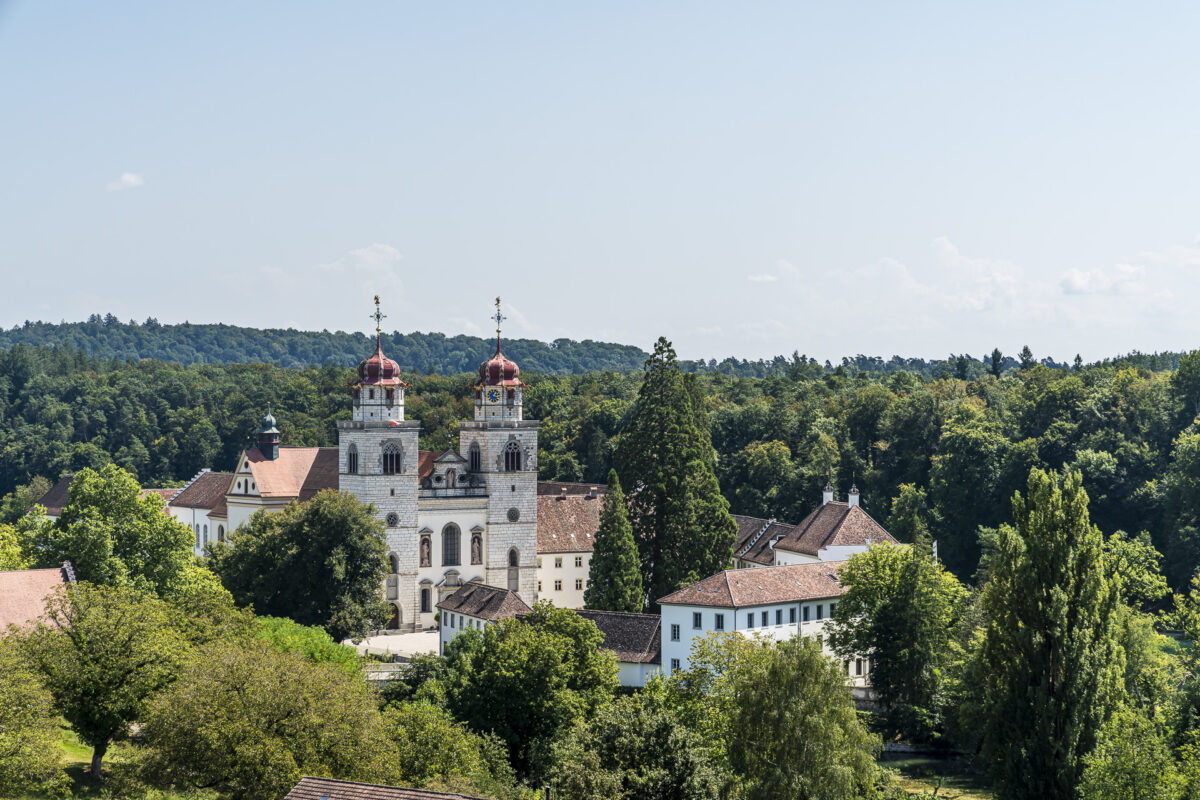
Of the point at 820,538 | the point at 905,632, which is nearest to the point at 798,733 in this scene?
the point at 905,632

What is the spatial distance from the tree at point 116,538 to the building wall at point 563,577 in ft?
93.6

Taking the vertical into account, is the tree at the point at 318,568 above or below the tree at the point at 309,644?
above

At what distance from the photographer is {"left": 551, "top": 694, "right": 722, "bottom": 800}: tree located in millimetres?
35906

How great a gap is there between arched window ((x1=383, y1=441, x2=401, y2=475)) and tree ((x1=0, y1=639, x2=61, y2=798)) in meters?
43.3

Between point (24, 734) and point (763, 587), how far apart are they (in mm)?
36144

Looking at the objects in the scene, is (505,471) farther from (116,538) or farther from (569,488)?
(116,538)

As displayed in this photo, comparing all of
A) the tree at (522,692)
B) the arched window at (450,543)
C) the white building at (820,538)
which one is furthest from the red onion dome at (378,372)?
the tree at (522,692)

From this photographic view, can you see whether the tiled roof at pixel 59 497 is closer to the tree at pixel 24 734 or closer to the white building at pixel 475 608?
the white building at pixel 475 608

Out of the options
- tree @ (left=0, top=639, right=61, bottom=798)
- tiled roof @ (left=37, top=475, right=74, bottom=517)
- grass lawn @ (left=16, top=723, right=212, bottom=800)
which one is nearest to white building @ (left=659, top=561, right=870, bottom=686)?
grass lawn @ (left=16, top=723, right=212, bottom=800)

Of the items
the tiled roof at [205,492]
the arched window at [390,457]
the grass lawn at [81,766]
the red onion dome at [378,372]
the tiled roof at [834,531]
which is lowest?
the grass lawn at [81,766]

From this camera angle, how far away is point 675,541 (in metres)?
74.3

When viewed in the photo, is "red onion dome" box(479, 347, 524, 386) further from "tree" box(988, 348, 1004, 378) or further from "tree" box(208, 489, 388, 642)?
"tree" box(988, 348, 1004, 378)

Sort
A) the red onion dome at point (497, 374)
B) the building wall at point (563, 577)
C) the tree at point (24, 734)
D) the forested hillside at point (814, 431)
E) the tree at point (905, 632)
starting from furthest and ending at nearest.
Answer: the forested hillside at point (814, 431) → the building wall at point (563, 577) → the red onion dome at point (497, 374) → the tree at point (905, 632) → the tree at point (24, 734)

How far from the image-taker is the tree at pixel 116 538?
2231 inches
